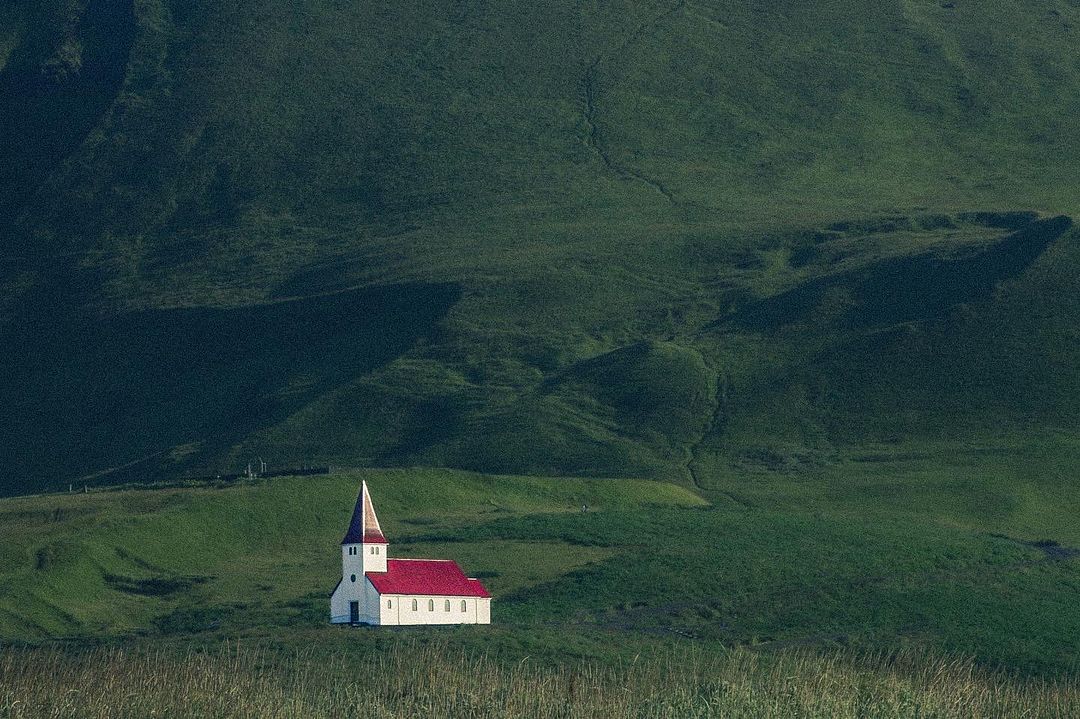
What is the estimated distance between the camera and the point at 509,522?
83562 mm

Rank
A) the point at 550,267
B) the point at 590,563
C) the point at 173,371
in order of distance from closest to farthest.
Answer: the point at 590,563 < the point at 550,267 < the point at 173,371

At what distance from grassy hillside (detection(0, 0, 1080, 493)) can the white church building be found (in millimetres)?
41615

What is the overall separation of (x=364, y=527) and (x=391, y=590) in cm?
244

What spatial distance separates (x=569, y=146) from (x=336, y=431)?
213ft

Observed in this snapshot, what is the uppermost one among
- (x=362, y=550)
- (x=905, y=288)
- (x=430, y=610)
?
(x=905, y=288)

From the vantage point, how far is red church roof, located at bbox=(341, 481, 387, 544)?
211ft

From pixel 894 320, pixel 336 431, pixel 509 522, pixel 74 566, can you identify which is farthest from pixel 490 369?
pixel 74 566

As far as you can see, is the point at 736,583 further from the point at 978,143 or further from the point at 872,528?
the point at 978,143

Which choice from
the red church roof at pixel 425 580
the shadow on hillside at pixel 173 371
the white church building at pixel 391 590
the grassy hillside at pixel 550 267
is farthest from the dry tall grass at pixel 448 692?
the shadow on hillside at pixel 173 371

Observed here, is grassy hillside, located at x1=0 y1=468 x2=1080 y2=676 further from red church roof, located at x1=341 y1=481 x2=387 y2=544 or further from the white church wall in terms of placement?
red church roof, located at x1=341 y1=481 x2=387 y2=544

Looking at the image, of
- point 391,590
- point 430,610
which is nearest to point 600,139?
point 430,610

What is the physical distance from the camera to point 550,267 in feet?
488

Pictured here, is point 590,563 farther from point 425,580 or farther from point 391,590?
point 391,590

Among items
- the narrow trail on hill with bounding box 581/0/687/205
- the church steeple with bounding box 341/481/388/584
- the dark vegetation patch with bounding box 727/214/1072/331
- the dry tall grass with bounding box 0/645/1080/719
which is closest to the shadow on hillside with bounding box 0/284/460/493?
the dark vegetation patch with bounding box 727/214/1072/331
